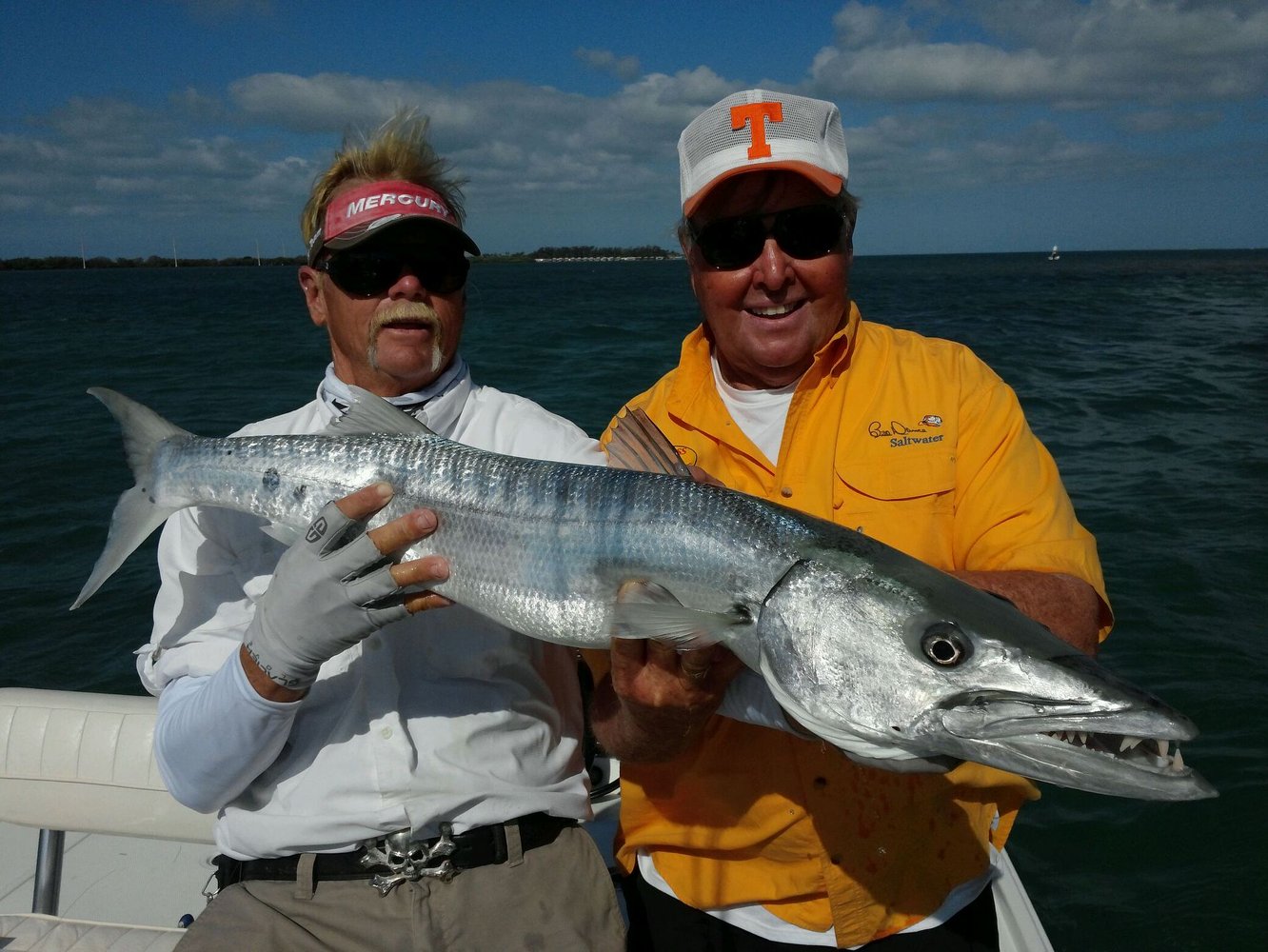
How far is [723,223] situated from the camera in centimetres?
335

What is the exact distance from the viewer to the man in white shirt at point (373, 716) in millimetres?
2887

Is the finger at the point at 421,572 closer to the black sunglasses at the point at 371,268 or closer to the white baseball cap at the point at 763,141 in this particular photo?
the black sunglasses at the point at 371,268

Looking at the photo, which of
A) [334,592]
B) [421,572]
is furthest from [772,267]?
[334,592]

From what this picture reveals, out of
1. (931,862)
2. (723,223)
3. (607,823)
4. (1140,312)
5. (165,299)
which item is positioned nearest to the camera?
(931,862)

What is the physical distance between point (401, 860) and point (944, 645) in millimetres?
1915

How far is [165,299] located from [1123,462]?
250 feet

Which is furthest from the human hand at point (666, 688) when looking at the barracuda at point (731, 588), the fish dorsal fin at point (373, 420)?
the fish dorsal fin at point (373, 420)

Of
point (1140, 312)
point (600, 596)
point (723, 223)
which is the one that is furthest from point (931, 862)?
point (1140, 312)

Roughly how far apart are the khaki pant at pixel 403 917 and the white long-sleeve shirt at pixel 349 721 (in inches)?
6.5

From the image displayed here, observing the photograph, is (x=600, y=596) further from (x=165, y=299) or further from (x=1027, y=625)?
(x=165, y=299)

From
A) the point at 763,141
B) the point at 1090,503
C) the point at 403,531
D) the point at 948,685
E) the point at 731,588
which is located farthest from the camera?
the point at 1090,503

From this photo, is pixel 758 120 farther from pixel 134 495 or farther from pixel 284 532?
pixel 134 495

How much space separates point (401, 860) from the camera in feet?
9.86

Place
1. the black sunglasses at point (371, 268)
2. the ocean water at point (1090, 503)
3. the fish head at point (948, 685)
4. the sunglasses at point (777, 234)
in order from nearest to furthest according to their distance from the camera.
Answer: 1. the fish head at point (948, 685)
2. the sunglasses at point (777, 234)
3. the black sunglasses at point (371, 268)
4. the ocean water at point (1090, 503)
